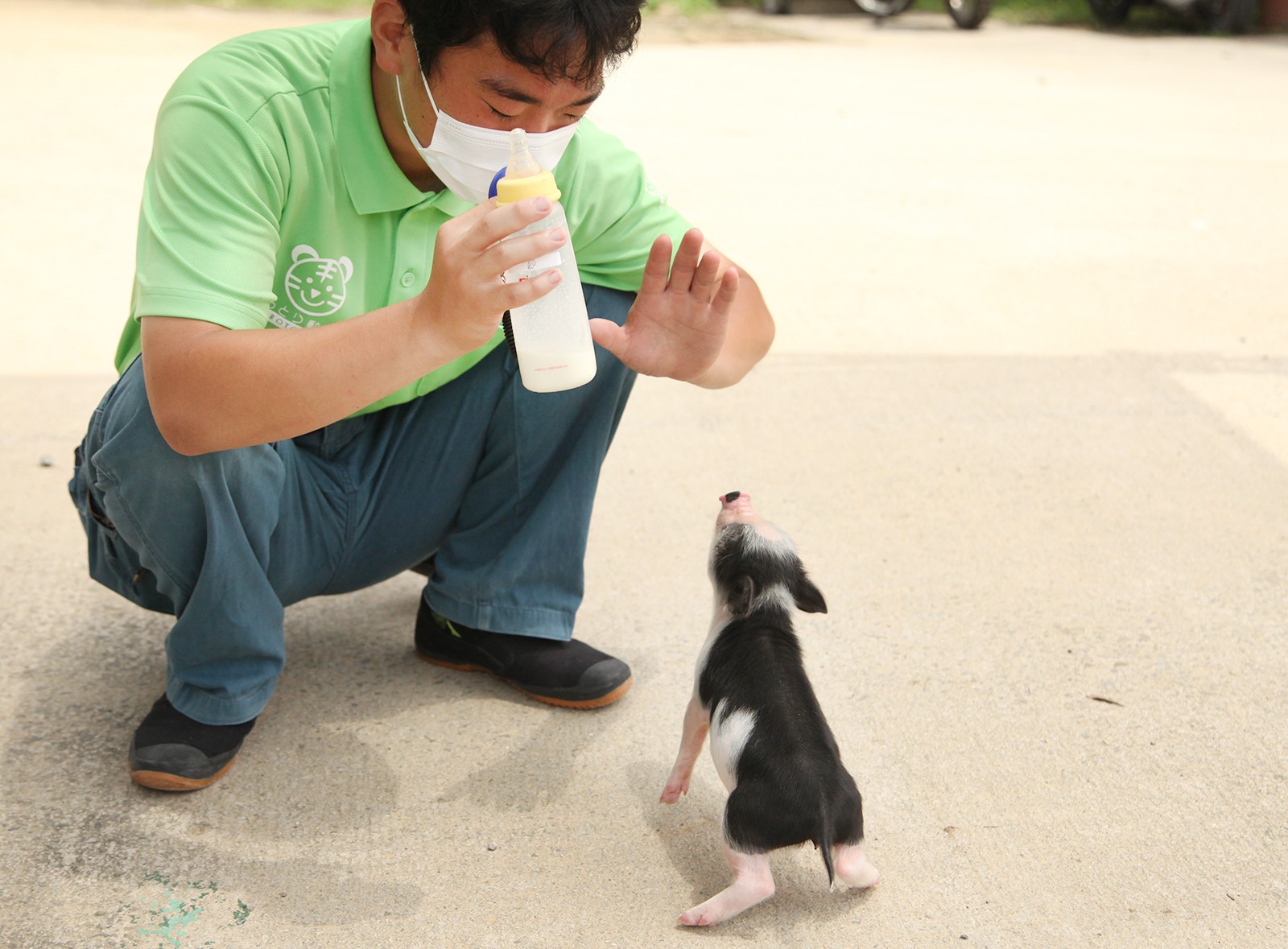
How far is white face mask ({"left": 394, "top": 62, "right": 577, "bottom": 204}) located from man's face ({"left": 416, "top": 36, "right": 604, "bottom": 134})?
0.01m

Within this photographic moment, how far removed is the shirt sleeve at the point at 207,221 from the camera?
1.62m

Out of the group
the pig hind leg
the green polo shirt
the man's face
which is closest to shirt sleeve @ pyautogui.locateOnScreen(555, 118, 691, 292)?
the green polo shirt

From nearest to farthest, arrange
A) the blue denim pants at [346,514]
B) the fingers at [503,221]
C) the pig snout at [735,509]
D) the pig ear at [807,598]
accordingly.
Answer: the fingers at [503,221] → the blue denim pants at [346,514] → the pig ear at [807,598] → the pig snout at [735,509]

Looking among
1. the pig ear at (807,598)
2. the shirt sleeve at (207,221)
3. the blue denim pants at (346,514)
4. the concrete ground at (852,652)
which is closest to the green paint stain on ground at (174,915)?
the concrete ground at (852,652)

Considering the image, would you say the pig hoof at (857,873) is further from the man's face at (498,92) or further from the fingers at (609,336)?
the man's face at (498,92)

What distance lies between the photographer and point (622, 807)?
195cm

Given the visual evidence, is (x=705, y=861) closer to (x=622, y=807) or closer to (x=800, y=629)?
(x=622, y=807)

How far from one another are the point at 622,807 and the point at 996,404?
2.01 m

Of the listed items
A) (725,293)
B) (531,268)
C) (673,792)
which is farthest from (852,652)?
(531,268)

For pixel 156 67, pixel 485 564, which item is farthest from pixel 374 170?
pixel 156 67

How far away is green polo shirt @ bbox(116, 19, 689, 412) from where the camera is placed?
5.42 ft

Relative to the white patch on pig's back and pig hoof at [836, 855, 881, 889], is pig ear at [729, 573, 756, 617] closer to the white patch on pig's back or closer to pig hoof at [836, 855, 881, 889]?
the white patch on pig's back

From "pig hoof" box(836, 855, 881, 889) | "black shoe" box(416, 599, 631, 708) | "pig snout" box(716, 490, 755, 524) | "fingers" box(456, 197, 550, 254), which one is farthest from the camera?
"black shoe" box(416, 599, 631, 708)

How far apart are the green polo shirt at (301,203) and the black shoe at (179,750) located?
60cm
